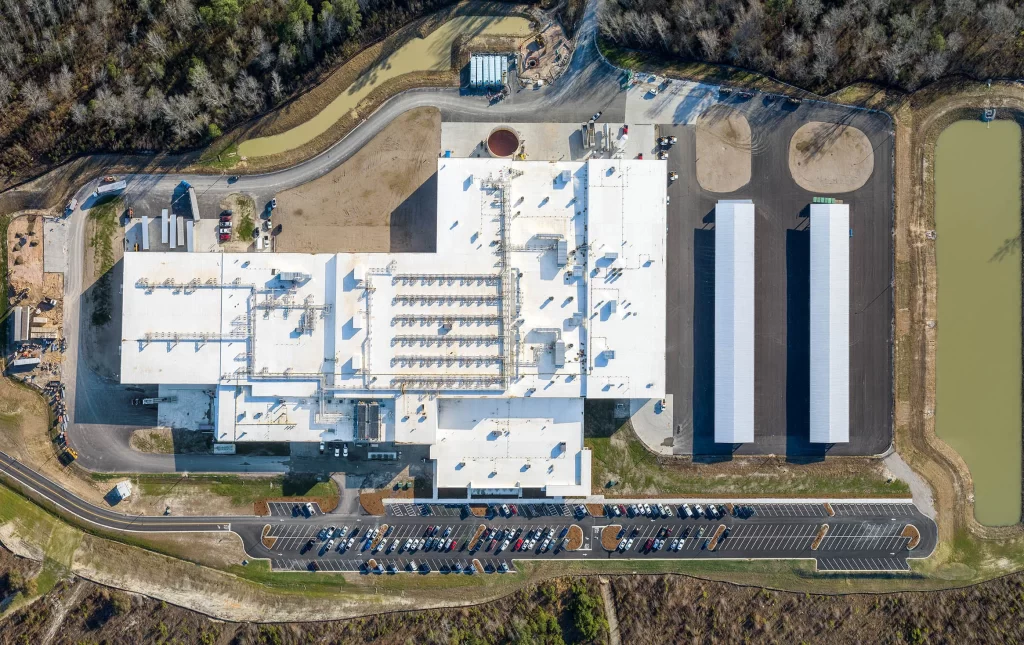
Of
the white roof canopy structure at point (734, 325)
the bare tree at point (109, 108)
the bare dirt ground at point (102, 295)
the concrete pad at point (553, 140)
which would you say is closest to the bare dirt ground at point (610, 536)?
the white roof canopy structure at point (734, 325)

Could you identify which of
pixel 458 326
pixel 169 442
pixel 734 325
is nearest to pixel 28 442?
pixel 169 442

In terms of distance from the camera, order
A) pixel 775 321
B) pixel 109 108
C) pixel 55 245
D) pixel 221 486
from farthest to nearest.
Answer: pixel 775 321 < pixel 55 245 < pixel 221 486 < pixel 109 108

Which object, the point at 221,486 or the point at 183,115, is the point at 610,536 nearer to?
the point at 221,486

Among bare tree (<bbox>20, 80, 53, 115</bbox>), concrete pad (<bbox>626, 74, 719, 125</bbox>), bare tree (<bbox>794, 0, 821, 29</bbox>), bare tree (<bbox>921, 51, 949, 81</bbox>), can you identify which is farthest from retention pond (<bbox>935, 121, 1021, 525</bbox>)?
bare tree (<bbox>20, 80, 53, 115</bbox>)

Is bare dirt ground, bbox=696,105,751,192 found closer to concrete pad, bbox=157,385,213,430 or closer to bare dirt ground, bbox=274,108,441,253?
bare dirt ground, bbox=274,108,441,253

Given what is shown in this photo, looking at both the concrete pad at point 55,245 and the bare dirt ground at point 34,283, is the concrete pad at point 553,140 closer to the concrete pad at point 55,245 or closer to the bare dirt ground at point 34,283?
the concrete pad at point 55,245

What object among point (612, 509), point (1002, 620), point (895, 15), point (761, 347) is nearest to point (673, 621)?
point (612, 509)

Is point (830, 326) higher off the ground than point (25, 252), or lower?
lower
